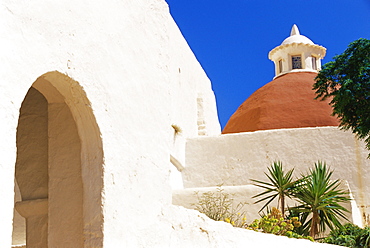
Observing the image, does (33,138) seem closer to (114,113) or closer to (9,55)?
(114,113)

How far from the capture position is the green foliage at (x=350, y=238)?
9252 millimetres

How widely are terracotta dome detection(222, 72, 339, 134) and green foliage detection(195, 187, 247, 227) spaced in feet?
17.6

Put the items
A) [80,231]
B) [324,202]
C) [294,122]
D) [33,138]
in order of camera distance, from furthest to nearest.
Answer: [294,122] < [324,202] < [33,138] < [80,231]

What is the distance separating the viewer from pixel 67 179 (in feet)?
16.0

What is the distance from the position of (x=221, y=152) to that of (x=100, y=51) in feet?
31.6

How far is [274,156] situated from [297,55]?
260 inches

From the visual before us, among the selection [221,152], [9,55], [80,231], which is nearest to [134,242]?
[80,231]

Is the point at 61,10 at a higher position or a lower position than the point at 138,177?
higher

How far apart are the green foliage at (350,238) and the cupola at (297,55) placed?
9704mm

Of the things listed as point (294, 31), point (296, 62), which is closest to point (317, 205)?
point (296, 62)

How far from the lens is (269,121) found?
16.1m

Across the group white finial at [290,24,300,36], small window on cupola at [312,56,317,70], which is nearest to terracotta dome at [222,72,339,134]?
small window on cupola at [312,56,317,70]

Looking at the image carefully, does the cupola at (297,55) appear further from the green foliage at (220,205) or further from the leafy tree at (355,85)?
the green foliage at (220,205)

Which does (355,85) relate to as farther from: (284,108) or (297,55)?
(297,55)
